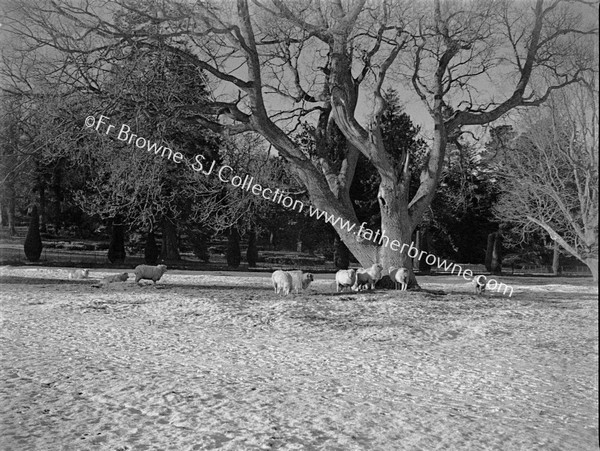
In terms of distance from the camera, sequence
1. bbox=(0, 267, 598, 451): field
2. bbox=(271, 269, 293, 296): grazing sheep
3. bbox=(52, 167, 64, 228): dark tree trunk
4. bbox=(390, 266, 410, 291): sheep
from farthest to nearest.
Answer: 1. bbox=(271, 269, 293, 296): grazing sheep
2. bbox=(390, 266, 410, 291): sheep
3. bbox=(52, 167, 64, 228): dark tree trunk
4. bbox=(0, 267, 598, 451): field

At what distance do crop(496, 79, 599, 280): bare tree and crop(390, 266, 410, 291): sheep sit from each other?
12.9 feet

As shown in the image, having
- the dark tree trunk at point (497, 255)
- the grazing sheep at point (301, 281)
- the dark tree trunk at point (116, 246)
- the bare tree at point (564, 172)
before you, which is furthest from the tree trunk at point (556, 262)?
the dark tree trunk at point (116, 246)

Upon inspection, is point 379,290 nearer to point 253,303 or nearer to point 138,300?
point 253,303

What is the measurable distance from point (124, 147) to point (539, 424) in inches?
193

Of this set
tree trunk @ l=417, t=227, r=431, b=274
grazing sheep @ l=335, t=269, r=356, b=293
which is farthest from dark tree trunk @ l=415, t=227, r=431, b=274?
grazing sheep @ l=335, t=269, r=356, b=293

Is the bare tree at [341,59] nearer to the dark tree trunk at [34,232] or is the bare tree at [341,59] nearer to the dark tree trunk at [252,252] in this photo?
the dark tree trunk at [34,232]

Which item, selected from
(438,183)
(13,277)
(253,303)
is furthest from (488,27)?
(13,277)

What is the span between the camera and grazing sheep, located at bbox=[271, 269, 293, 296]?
266 inches

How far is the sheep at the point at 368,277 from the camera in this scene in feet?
21.3

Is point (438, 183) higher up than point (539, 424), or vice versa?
point (438, 183)

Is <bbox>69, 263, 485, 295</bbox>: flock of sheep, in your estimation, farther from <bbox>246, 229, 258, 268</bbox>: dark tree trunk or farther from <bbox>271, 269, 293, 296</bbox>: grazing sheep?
<bbox>246, 229, 258, 268</bbox>: dark tree trunk

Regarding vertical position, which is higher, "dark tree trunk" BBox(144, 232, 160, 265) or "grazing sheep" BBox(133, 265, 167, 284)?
"dark tree trunk" BBox(144, 232, 160, 265)

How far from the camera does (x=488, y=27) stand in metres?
4.89

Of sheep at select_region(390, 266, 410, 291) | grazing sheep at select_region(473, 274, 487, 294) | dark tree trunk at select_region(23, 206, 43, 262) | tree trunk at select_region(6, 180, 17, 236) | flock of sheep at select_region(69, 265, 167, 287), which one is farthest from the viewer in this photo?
flock of sheep at select_region(69, 265, 167, 287)
